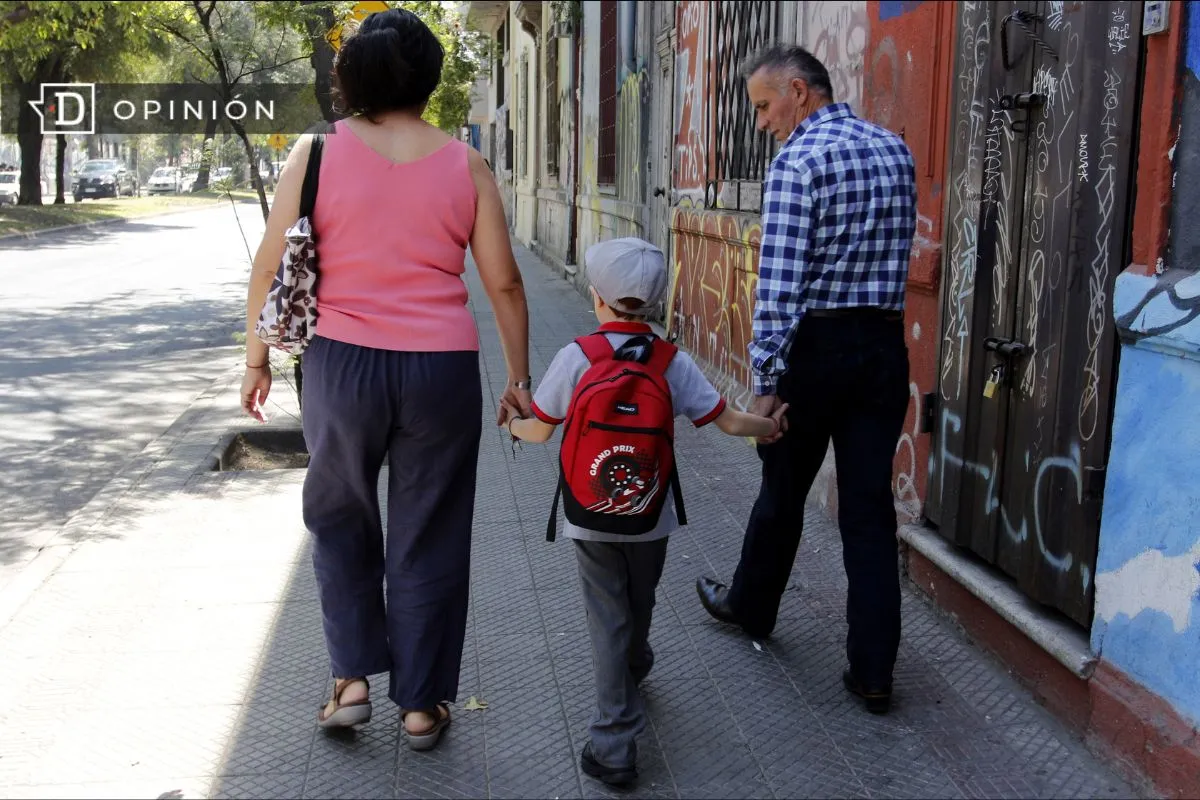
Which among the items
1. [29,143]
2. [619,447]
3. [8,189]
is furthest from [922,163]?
[8,189]

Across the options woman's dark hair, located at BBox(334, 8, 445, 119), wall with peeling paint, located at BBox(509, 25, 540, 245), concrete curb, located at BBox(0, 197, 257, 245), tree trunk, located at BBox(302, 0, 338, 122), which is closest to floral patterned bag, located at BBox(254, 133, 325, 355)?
woman's dark hair, located at BBox(334, 8, 445, 119)

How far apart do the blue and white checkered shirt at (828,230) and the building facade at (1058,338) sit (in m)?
0.48

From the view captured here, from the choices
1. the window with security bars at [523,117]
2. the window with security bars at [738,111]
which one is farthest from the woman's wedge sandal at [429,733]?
the window with security bars at [523,117]

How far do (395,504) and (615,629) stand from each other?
2.13 feet

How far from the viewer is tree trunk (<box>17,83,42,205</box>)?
36.5 metres

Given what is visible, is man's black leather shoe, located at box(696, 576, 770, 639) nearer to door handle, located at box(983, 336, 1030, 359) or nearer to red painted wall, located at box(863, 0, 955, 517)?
red painted wall, located at box(863, 0, 955, 517)

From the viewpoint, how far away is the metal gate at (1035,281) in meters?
3.25

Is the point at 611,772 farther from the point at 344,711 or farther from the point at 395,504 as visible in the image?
the point at 395,504

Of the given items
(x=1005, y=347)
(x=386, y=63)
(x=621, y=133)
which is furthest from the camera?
(x=621, y=133)

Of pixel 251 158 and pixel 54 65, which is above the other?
pixel 54 65

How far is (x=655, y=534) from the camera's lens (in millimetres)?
3104

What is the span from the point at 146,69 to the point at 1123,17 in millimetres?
43316

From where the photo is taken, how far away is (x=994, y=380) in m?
3.85

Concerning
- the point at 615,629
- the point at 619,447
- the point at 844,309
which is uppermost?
the point at 844,309
